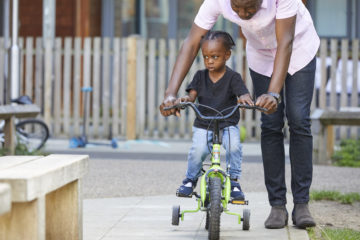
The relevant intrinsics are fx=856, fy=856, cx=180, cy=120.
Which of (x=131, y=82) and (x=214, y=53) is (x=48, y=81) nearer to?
(x=131, y=82)

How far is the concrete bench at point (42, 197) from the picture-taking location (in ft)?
10.9

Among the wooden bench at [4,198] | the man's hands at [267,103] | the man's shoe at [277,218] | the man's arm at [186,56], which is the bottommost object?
the man's shoe at [277,218]

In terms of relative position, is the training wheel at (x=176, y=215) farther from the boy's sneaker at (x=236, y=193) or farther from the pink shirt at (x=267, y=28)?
the pink shirt at (x=267, y=28)

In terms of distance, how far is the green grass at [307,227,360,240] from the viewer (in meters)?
4.92

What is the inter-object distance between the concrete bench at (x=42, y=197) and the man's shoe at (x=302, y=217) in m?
1.46

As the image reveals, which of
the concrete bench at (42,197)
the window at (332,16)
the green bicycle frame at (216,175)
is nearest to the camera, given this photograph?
the concrete bench at (42,197)

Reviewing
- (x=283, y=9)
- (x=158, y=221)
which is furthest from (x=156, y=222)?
(x=283, y=9)

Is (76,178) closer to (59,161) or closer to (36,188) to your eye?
(59,161)

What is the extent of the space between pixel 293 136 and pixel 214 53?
2.48 feet

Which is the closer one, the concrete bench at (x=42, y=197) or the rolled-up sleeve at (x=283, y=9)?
the concrete bench at (x=42, y=197)

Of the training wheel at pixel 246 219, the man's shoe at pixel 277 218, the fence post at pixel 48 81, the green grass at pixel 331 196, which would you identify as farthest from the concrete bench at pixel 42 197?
the fence post at pixel 48 81

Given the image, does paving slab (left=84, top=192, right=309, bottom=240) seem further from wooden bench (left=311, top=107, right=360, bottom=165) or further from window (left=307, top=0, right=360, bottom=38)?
window (left=307, top=0, right=360, bottom=38)

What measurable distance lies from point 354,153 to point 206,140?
6.12m

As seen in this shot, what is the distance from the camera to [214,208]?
4.57m
